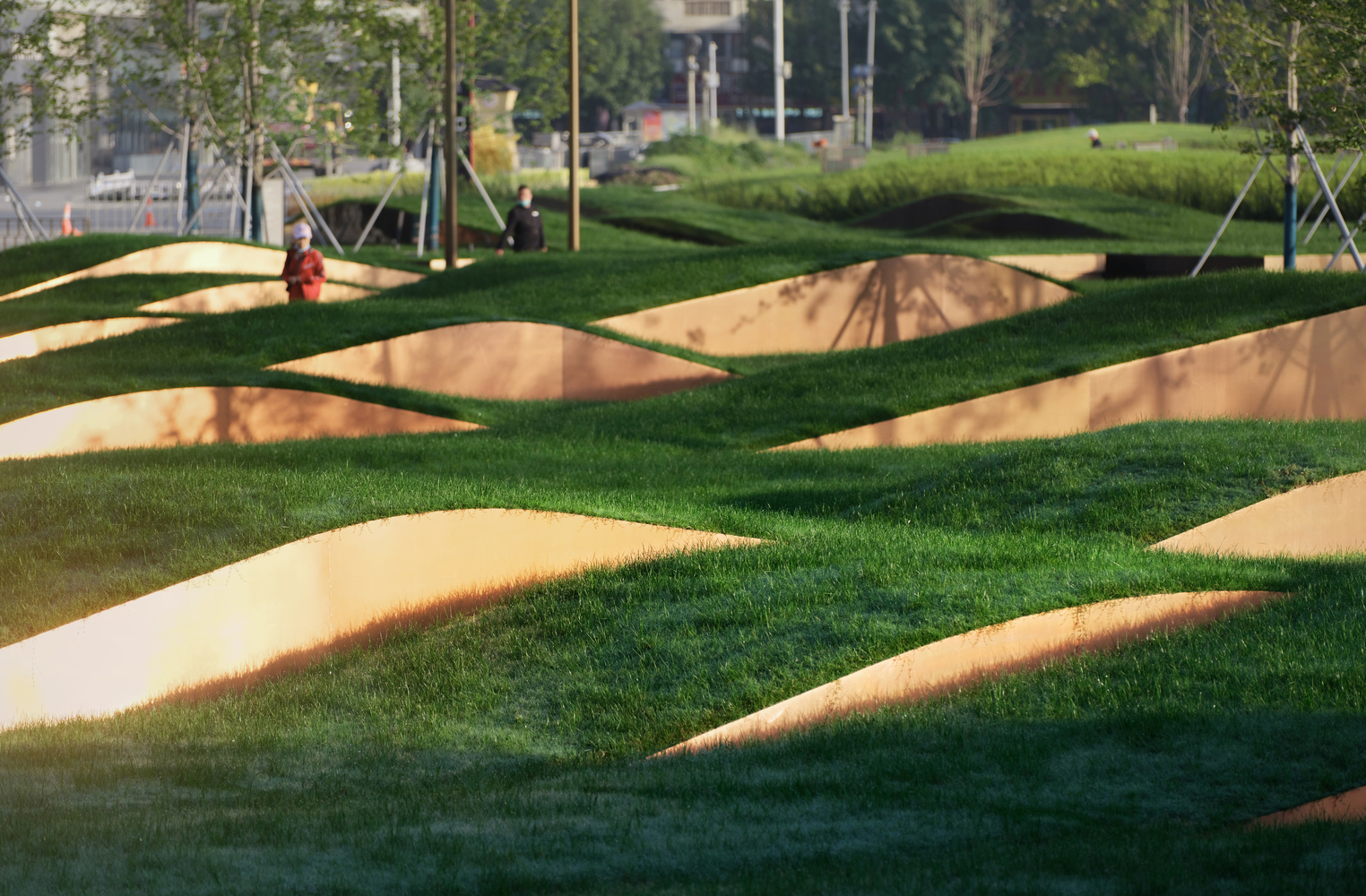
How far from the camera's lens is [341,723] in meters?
8.19

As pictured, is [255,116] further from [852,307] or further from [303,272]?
[852,307]

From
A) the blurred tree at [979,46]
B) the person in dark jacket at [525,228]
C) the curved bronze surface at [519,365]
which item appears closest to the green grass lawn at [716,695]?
the curved bronze surface at [519,365]

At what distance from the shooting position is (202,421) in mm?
15766

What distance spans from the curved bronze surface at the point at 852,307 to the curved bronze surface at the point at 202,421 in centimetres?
559

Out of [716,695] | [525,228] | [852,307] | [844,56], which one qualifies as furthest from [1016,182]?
[844,56]

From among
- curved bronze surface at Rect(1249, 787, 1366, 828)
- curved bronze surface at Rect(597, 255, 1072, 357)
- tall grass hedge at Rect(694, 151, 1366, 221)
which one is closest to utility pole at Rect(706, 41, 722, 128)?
tall grass hedge at Rect(694, 151, 1366, 221)

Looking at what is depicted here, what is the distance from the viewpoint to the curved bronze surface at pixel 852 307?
2166 cm

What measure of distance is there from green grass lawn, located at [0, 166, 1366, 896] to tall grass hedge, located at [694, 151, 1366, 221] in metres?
25.6

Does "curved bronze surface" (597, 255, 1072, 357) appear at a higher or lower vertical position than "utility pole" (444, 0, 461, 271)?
lower

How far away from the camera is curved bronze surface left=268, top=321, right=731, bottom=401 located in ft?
61.4

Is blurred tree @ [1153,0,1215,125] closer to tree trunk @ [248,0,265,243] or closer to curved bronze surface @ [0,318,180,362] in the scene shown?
tree trunk @ [248,0,265,243]

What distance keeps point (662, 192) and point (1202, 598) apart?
114ft

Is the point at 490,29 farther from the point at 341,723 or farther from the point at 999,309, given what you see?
the point at 341,723

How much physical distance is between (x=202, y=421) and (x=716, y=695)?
940 cm
